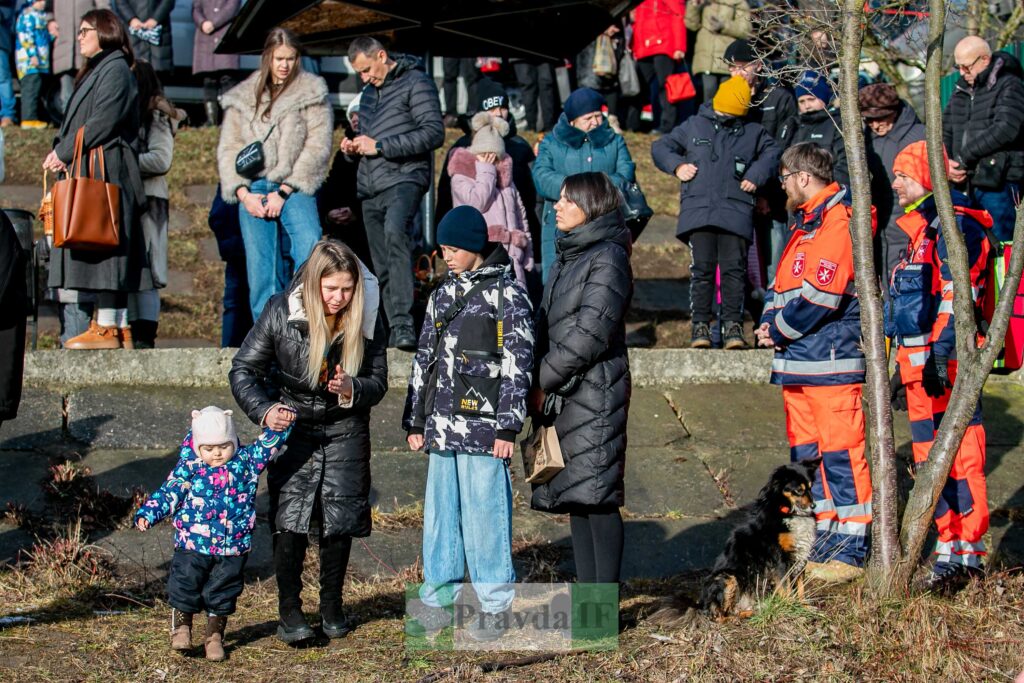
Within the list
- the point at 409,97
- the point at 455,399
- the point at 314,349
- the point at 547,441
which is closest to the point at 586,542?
the point at 547,441

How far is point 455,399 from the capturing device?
5.34 metres

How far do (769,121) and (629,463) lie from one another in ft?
12.2

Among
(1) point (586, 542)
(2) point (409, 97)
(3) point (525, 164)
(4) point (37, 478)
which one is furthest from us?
(3) point (525, 164)

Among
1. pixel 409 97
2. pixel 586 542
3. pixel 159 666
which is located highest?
pixel 409 97

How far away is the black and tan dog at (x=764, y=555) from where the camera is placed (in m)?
5.45

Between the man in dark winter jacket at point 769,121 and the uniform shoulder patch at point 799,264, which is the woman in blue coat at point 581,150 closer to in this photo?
the man in dark winter jacket at point 769,121

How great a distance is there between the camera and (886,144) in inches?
353

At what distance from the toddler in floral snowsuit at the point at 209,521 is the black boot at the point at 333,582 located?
0.41 m

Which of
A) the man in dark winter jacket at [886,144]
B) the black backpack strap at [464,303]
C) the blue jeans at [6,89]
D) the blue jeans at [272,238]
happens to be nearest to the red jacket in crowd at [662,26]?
the man in dark winter jacket at [886,144]

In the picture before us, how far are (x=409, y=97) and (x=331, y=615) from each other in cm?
416

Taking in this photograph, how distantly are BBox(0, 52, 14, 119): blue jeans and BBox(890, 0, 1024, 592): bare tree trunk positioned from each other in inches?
476

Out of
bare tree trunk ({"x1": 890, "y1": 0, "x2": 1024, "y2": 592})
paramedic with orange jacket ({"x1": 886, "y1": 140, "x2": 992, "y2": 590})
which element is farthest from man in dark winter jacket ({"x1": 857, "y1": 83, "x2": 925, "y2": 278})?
bare tree trunk ({"x1": 890, "y1": 0, "x2": 1024, "y2": 592})

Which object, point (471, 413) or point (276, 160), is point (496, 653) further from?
point (276, 160)

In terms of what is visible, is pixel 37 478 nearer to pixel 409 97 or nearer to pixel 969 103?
pixel 409 97
